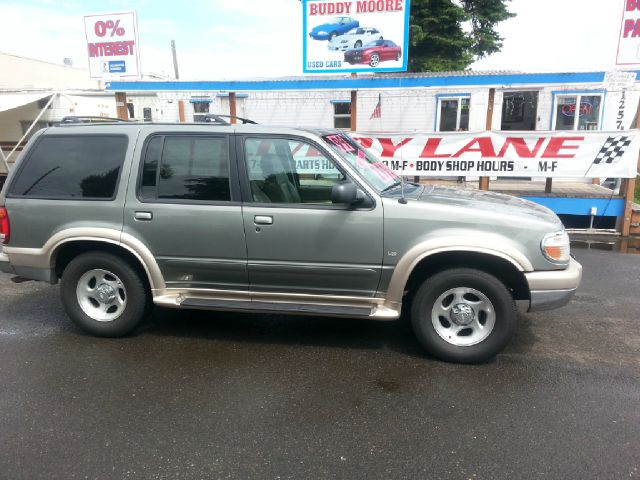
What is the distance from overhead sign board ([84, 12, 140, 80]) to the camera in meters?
14.0

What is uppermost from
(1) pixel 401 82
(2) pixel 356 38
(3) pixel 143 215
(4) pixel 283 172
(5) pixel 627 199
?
(2) pixel 356 38

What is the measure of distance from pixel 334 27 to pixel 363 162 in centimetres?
1114

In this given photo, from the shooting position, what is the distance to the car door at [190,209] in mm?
4121

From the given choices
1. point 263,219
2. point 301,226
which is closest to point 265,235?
point 263,219

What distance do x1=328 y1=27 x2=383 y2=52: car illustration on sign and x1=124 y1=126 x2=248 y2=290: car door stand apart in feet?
36.1

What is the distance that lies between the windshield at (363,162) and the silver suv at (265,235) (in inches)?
0.9

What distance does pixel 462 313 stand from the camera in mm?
3928

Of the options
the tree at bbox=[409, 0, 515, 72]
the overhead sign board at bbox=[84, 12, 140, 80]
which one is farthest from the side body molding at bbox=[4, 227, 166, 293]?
the tree at bbox=[409, 0, 515, 72]

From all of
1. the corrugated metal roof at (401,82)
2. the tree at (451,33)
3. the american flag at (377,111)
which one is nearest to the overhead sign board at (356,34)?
the corrugated metal roof at (401,82)

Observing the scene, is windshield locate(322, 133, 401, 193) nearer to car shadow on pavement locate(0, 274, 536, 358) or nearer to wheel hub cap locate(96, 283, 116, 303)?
car shadow on pavement locate(0, 274, 536, 358)

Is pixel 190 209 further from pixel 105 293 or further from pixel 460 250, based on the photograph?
pixel 460 250

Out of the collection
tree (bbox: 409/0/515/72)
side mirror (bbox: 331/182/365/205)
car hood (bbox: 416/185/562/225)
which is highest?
tree (bbox: 409/0/515/72)

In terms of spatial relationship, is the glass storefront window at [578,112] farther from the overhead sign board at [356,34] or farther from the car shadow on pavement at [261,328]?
the car shadow on pavement at [261,328]

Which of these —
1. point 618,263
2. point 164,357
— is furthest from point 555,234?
point 618,263
